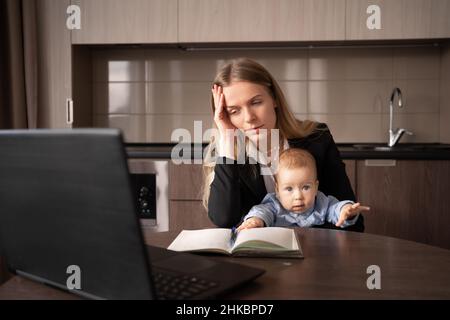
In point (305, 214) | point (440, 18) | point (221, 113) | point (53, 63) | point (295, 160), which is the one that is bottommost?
point (305, 214)

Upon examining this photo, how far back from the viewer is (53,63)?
111 inches

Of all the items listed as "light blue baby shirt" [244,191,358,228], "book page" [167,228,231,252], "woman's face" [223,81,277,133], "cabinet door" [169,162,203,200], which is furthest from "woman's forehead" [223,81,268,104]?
"cabinet door" [169,162,203,200]

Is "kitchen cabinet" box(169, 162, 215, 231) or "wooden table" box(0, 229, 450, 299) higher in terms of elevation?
"wooden table" box(0, 229, 450, 299)

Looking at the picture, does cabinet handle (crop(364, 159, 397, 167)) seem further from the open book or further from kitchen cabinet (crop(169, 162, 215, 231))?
the open book

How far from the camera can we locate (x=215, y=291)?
727 mm

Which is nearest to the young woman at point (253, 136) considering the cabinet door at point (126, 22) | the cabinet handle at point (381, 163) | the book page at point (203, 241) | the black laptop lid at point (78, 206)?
the book page at point (203, 241)

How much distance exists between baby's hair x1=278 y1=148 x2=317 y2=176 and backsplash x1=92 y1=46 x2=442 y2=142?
1.53m

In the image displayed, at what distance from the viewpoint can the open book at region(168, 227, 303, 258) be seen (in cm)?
100

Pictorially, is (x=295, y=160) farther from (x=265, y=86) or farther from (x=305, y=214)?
(x=265, y=86)

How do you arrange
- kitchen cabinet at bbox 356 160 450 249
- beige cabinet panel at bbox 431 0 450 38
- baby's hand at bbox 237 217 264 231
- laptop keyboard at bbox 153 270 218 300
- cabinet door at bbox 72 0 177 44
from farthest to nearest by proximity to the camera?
cabinet door at bbox 72 0 177 44 < beige cabinet panel at bbox 431 0 450 38 < kitchen cabinet at bbox 356 160 450 249 < baby's hand at bbox 237 217 264 231 < laptop keyboard at bbox 153 270 218 300

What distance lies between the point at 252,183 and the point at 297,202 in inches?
10.8

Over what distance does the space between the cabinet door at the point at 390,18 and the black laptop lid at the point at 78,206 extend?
7.70 feet

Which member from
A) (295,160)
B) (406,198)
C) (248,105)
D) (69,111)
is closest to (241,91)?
(248,105)
